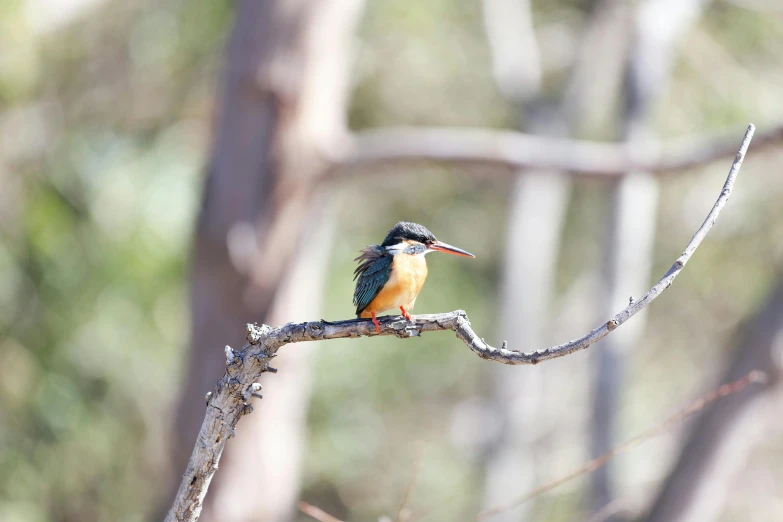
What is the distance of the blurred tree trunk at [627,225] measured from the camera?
7.12 m

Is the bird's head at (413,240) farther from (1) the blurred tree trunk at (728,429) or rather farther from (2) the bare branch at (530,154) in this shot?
(1) the blurred tree trunk at (728,429)

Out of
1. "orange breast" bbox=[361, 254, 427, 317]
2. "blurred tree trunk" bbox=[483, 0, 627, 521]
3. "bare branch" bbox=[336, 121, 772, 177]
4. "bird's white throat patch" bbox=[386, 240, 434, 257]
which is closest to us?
"orange breast" bbox=[361, 254, 427, 317]

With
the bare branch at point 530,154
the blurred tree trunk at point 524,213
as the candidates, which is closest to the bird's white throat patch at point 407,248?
the bare branch at point 530,154

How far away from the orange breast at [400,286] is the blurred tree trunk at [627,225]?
4.61 m

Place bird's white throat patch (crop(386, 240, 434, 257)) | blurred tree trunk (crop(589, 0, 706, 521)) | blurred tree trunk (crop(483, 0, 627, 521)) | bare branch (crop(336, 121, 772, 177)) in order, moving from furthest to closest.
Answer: blurred tree trunk (crop(483, 0, 627, 521))
blurred tree trunk (crop(589, 0, 706, 521))
bare branch (crop(336, 121, 772, 177))
bird's white throat patch (crop(386, 240, 434, 257))

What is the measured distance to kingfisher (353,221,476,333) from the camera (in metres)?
2.65

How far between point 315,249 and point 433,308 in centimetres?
674

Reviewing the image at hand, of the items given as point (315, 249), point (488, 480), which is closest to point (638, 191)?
point (315, 249)

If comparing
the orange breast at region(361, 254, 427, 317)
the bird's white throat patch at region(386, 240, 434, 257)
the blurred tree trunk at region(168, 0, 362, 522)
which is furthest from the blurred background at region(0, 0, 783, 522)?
the bird's white throat patch at region(386, 240, 434, 257)

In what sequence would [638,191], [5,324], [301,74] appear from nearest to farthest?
[301,74] → [638,191] → [5,324]

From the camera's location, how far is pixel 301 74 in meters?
5.48

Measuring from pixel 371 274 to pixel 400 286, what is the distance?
0.61 ft

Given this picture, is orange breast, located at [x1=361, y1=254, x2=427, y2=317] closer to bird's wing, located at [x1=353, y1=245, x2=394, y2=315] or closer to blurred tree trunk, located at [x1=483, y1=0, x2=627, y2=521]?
bird's wing, located at [x1=353, y1=245, x2=394, y2=315]

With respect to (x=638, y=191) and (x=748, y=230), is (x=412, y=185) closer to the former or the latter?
(x=748, y=230)
